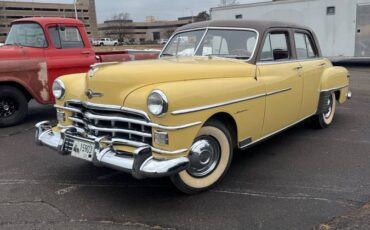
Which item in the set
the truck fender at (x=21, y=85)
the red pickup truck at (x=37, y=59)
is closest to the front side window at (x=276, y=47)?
the red pickup truck at (x=37, y=59)

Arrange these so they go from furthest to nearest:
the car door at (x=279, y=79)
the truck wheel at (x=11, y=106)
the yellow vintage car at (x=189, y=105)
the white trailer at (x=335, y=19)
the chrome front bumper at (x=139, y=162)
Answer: the white trailer at (x=335, y=19), the truck wheel at (x=11, y=106), the car door at (x=279, y=79), the yellow vintage car at (x=189, y=105), the chrome front bumper at (x=139, y=162)

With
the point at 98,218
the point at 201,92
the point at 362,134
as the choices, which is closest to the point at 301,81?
the point at 362,134

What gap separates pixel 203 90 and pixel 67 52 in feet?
15.8

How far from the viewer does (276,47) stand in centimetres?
532

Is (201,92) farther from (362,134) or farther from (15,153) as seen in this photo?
(362,134)

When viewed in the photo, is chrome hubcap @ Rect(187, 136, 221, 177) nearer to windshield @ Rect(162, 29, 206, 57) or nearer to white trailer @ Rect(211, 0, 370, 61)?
windshield @ Rect(162, 29, 206, 57)

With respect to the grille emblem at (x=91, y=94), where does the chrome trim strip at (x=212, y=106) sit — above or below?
below

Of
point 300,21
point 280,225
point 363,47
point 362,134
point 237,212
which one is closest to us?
point 280,225

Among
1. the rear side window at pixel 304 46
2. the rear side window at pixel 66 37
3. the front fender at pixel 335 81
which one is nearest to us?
the rear side window at pixel 304 46

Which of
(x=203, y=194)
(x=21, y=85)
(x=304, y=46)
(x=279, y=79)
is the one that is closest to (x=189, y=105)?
(x=203, y=194)

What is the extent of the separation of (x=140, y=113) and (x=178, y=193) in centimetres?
97

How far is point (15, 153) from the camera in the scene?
564 cm

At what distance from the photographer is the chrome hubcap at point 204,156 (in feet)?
12.9

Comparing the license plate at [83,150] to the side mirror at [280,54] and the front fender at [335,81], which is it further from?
the front fender at [335,81]
